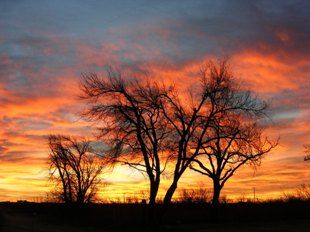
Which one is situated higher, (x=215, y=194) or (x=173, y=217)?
(x=215, y=194)

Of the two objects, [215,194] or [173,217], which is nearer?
[215,194]

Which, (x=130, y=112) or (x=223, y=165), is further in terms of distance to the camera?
(x=223, y=165)

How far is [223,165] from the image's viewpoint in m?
47.2

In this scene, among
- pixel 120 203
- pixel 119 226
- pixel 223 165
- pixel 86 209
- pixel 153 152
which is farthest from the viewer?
pixel 86 209

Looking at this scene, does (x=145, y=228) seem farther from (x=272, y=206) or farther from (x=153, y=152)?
(x=272, y=206)

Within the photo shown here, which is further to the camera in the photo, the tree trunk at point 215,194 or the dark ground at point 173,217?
the tree trunk at point 215,194

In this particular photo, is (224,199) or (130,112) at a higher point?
(130,112)

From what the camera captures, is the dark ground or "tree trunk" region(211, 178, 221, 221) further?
"tree trunk" region(211, 178, 221, 221)

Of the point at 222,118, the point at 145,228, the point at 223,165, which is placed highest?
the point at 222,118

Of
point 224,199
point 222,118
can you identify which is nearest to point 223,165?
point 222,118

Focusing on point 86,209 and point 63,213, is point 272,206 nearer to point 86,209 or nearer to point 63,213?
point 86,209

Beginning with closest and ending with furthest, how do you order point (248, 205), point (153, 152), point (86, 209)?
point (153, 152) < point (248, 205) < point (86, 209)

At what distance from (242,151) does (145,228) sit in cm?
1159

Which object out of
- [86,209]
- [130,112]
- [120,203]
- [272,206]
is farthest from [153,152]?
[86,209]
